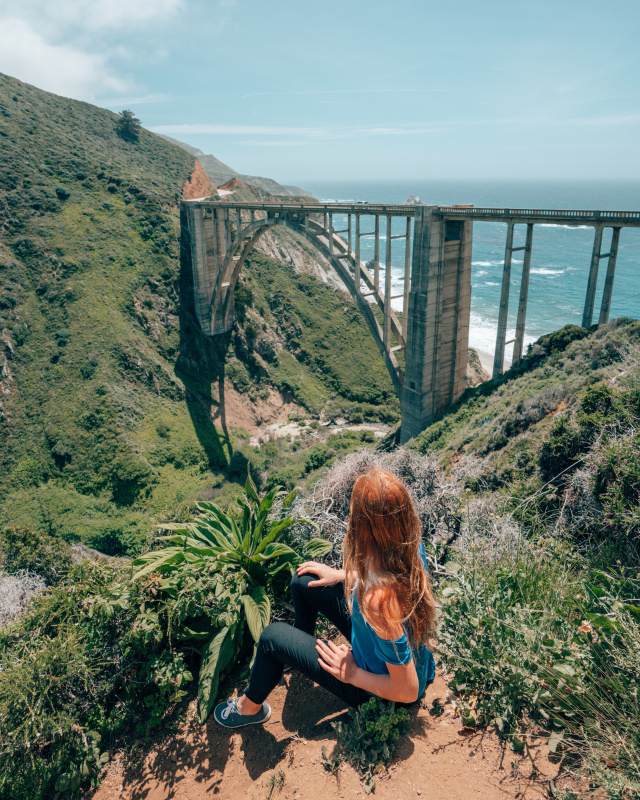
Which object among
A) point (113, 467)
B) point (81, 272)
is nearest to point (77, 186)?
point (81, 272)

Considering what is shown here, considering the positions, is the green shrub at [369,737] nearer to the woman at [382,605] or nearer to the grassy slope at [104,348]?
the woman at [382,605]

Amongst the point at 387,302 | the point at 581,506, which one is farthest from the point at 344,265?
the point at 581,506

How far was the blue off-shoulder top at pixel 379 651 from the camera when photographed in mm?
2477

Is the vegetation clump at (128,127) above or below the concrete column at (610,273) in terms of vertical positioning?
above

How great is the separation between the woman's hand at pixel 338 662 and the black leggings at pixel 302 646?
0.12m

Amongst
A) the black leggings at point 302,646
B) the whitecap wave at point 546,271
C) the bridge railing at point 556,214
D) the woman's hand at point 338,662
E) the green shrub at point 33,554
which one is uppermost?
the bridge railing at point 556,214

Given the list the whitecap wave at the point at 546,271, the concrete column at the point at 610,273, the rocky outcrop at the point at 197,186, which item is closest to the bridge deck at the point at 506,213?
the concrete column at the point at 610,273

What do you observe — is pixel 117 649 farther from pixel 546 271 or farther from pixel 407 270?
pixel 546 271

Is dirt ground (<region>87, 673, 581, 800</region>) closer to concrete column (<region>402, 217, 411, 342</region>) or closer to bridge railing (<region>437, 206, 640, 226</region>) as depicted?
bridge railing (<region>437, 206, 640, 226</region>)

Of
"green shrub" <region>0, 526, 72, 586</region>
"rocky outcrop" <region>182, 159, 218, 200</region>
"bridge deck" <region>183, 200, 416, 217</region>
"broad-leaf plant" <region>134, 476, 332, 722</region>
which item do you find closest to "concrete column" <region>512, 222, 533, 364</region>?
"bridge deck" <region>183, 200, 416, 217</region>

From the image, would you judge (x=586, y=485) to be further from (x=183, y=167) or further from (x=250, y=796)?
(x=183, y=167)

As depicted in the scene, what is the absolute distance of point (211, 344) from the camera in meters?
31.8

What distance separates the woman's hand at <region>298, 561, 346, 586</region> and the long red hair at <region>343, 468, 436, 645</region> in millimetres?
742

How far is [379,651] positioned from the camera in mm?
2564
